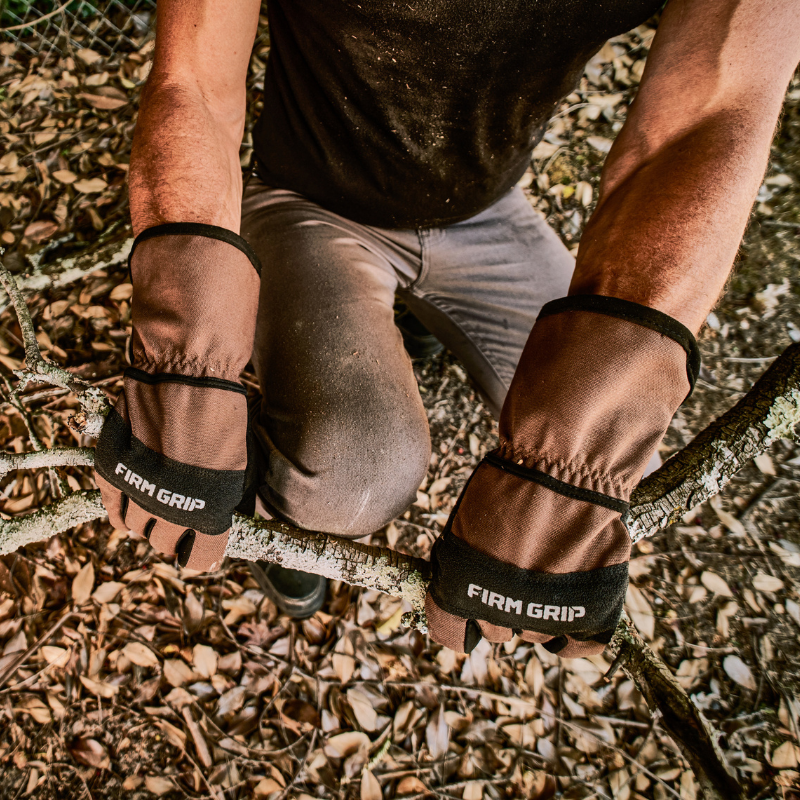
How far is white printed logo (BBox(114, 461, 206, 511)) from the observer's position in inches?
45.8

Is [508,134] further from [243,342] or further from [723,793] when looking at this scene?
[723,793]

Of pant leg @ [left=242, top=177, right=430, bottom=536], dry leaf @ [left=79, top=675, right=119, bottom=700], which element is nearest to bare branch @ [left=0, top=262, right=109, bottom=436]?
pant leg @ [left=242, top=177, right=430, bottom=536]

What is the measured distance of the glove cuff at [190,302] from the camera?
1207 mm

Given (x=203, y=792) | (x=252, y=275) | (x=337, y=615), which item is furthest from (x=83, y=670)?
(x=252, y=275)

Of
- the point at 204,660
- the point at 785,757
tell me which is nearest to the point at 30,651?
the point at 204,660

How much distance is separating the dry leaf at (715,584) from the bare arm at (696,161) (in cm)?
142

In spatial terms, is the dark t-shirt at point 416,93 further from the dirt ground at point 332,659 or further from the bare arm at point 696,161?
the dirt ground at point 332,659

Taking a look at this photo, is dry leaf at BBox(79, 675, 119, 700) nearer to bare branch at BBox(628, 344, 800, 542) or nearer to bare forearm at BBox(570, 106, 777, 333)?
bare branch at BBox(628, 344, 800, 542)

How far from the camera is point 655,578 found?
6.98 feet

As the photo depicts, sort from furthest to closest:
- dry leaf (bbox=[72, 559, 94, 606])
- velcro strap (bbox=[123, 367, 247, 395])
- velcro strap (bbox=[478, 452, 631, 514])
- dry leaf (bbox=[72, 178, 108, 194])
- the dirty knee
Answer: dry leaf (bbox=[72, 178, 108, 194]) → dry leaf (bbox=[72, 559, 94, 606]) → the dirty knee → velcro strap (bbox=[123, 367, 247, 395]) → velcro strap (bbox=[478, 452, 631, 514])

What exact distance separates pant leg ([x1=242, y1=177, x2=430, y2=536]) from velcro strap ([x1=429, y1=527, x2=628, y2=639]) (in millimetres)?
471

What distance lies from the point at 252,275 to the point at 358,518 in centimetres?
76

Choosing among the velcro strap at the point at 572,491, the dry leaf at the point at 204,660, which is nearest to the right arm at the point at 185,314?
the velcro strap at the point at 572,491

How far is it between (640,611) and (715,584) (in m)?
0.35
